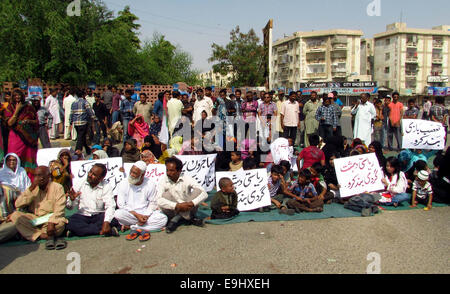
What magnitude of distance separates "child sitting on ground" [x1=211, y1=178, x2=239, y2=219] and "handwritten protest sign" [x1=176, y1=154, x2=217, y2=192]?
48.6 inches

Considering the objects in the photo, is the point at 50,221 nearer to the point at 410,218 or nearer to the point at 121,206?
the point at 121,206

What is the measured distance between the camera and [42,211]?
5.17 meters

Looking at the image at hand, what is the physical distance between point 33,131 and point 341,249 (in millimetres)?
6115

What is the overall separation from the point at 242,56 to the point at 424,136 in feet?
133

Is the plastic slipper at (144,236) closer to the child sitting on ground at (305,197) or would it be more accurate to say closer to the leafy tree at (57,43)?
the child sitting on ground at (305,197)

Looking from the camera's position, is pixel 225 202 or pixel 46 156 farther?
pixel 46 156

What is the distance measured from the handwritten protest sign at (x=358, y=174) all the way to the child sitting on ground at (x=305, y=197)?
0.59 m

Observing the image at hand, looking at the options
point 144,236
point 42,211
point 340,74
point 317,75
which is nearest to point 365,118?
point 144,236

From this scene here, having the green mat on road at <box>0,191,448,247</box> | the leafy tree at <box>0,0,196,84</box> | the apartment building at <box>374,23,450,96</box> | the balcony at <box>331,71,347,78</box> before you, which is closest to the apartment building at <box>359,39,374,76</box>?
the apartment building at <box>374,23,450,96</box>

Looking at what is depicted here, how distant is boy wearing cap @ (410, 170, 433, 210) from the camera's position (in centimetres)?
630

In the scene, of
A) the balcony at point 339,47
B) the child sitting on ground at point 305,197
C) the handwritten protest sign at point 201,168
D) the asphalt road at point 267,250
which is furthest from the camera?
the balcony at point 339,47

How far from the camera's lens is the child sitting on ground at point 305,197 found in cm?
609

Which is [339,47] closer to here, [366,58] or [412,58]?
[366,58]

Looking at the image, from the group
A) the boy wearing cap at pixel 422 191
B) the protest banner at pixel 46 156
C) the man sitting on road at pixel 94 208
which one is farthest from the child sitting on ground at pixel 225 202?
the protest banner at pixel 46 156
